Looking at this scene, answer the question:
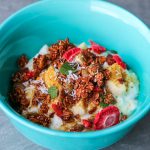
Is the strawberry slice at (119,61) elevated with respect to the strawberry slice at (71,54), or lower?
elevated

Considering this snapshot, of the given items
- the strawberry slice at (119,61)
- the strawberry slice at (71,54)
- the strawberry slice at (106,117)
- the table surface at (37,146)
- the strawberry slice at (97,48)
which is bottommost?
the table surface at (37,146)

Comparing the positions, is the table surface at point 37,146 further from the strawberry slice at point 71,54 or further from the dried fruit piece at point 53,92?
the strawberry slice at point 71,54

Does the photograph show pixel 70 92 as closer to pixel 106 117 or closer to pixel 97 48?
pixel 106 117

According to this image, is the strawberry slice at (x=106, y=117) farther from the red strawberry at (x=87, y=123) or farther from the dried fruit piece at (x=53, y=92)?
the dried fruit piece at (x=53, y=92)

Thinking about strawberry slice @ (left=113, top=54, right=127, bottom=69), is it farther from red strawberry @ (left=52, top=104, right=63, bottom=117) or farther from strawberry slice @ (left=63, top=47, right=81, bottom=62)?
A: red strawberry @ (left=52, top=104, right=63, bottom=117)

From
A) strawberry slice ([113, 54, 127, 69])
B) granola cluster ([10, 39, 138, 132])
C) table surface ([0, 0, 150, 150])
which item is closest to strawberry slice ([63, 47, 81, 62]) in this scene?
granola cluster ([10, 39, 138, 132])

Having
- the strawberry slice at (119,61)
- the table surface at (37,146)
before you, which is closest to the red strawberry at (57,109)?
the table surface at (37,146)

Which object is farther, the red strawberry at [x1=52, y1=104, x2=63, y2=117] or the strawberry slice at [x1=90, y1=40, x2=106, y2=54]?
the strawberry slice at [x1=90, y1=40, x2=106, y2=54]

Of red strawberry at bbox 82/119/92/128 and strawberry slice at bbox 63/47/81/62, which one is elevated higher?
strawberry slice at bbox 63/47/81/62

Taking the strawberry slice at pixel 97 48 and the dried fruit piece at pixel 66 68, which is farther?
the strawberry slice at pixel 97 48
